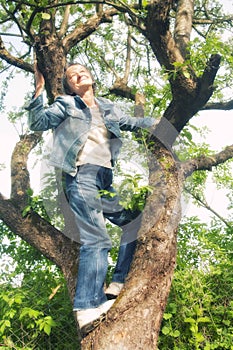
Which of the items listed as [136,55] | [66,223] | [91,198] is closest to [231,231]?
[66,223]

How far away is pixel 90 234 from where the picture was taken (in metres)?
3.43

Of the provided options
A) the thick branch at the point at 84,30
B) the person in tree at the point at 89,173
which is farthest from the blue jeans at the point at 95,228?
the thick branch at the point at 84,30

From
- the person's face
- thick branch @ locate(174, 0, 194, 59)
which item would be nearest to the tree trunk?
the person's face

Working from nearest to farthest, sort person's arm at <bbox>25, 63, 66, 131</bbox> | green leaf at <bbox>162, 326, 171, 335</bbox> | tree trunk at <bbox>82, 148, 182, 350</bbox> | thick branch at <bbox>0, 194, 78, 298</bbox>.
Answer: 1. tree trunk at <bbox>82, 148, 182, 350</bbox>
2. person's arm at <bbox>25, 63, 66, 131</bbox>
3. thick branch at <bbox>0, 194, 78, 298</bbox>
4. green leaf at <bbox>162, 326, 171, 335</bbox>

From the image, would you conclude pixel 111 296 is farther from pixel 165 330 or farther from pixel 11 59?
pixel 11 59

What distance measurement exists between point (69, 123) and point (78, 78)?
518mm

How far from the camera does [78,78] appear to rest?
4.04 m

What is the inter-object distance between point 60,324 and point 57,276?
1.19m

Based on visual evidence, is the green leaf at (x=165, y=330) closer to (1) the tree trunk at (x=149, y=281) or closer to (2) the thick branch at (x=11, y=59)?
(1) the tree trunk at (x=149, y=281)

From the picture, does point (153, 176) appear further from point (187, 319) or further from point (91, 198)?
point (187, 319)

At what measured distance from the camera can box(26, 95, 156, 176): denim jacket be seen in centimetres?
360

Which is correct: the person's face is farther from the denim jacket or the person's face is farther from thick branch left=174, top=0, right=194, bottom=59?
thick branch left=174, top=0, right=194, bottom=59

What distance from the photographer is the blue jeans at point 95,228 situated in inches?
131

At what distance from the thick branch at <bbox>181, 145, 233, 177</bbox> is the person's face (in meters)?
1.44
